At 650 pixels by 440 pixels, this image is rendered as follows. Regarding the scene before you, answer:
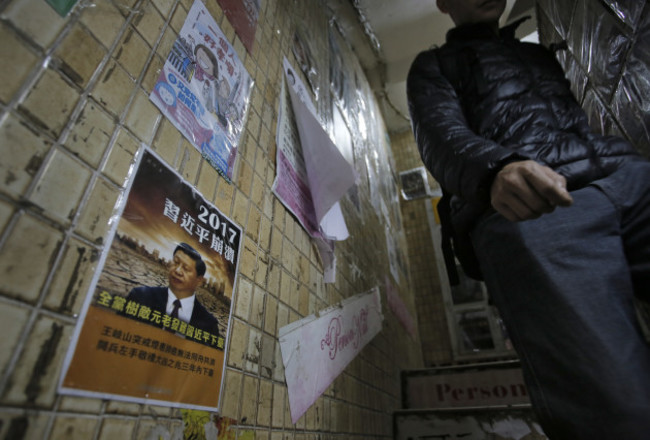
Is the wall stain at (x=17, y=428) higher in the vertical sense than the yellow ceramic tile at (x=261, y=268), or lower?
lower

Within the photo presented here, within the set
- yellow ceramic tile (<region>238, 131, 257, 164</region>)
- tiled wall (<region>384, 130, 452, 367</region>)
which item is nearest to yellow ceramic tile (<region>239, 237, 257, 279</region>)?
yellow ceramic tile (<region>238, 131, 257, 164</region>)

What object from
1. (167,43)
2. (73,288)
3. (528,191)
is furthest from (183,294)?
(528,191)

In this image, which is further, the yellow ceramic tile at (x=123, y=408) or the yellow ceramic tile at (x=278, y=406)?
the yellow ceramic tile at (x=278, y=406)

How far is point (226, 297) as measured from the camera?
0.69 m

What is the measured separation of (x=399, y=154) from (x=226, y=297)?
13.4ft

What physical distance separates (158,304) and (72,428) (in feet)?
0.58

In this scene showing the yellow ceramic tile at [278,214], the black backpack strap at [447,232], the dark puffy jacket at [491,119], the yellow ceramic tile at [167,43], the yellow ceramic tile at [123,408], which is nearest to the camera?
the yellow ceramic tile at [123,408]

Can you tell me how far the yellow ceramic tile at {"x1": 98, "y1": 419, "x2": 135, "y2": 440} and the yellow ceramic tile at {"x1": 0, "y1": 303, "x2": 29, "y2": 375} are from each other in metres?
0.14

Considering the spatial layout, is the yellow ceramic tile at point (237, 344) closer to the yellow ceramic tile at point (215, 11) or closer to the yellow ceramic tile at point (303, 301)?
the yellow ceramic tile at point (303, 301)

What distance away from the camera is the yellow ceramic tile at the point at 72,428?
1.22 ft

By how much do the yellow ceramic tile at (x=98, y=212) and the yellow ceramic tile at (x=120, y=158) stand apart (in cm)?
2

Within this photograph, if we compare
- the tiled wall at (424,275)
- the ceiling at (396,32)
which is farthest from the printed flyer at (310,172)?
the tiled wall at (424,275)

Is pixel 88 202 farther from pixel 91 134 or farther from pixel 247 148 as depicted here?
pixel 247 148

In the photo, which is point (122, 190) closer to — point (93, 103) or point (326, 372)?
point (93, 103)
